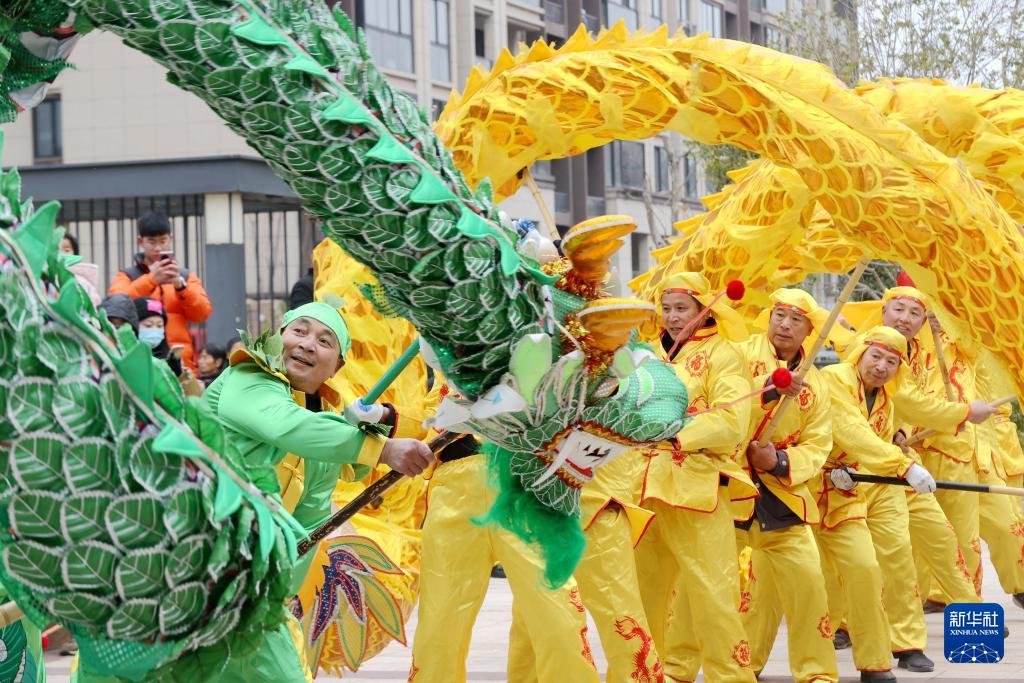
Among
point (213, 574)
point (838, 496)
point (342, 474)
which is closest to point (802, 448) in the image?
point (838, 496)

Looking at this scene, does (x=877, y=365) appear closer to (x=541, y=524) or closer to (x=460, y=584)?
(x=460, y=584)

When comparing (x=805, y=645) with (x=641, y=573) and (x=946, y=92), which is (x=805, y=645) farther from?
(x=946, y=92)

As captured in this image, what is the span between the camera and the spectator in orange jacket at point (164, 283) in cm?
682

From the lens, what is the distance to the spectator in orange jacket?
6.82m

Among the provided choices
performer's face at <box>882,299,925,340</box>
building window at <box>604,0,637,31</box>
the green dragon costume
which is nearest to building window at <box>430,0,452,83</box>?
building window at <box>604,0,637,31</box>

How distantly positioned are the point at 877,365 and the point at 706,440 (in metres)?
1.63

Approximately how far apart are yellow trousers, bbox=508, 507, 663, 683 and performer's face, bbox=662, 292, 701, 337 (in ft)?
3.51

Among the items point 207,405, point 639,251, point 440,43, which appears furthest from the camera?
point 639,251

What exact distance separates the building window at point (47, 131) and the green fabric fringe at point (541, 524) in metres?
16.8

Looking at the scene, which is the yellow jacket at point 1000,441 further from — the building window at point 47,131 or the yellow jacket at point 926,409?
the building window at point 47,131

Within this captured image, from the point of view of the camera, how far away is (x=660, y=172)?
32156mm

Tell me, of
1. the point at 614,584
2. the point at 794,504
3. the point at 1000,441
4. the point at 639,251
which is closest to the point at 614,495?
the point at 614,584

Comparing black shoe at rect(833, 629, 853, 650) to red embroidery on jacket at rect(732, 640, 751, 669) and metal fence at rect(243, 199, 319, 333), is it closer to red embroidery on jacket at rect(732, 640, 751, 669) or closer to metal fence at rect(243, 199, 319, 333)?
red embroidery on jacket at rect(732, 640, 751, 669)

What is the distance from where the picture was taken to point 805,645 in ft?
21.4
